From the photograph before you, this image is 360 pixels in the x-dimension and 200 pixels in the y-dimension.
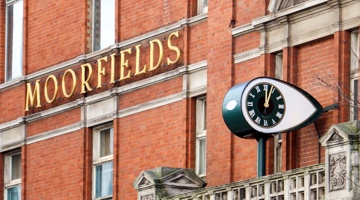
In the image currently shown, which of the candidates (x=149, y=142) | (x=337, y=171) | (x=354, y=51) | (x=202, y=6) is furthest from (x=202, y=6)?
(x=337, y=171)

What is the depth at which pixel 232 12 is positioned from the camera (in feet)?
111

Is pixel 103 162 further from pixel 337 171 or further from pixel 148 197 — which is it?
pixel 337 171

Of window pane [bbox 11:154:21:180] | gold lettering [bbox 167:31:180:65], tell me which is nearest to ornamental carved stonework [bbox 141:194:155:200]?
gold lettering [bbox 167:31:180:65]

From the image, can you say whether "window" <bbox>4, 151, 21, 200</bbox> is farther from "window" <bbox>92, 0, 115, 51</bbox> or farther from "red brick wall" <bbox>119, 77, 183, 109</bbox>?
"red brick wall" <bbox>119, 77, 183, 109</bbox>

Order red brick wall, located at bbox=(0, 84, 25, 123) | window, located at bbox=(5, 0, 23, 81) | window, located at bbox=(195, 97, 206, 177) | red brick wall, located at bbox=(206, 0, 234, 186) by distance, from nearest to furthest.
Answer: red brick wall, located at bbox=(206, 0, 234, 186) < window, located at bbox=(195, 97, 206, 177) < red brick wall, located at bbox=(0, 84, 25, 123) < window, located at bbox=(5, 0, 23, 81)

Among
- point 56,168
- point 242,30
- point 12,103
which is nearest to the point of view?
point 242,30

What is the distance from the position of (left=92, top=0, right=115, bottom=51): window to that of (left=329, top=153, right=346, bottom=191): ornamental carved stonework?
12.9 m

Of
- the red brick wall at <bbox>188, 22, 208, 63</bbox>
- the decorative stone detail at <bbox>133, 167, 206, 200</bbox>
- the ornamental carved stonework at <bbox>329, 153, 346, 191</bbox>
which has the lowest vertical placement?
the ornamental carved stonework at <bbox>329, 153, 346, 191</bbox>

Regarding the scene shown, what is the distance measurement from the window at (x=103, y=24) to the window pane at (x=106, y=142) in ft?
6.70

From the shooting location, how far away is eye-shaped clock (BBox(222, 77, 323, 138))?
3066 cm

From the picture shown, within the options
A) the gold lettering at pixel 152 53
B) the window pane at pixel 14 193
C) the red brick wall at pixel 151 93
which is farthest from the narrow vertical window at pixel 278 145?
the window pane at pixel 14 193

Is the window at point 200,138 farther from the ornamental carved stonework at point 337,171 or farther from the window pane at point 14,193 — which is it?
the ornamental carved stonework at point 337,171

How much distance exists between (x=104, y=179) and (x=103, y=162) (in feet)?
1.30

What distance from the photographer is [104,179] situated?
38.4 metres
